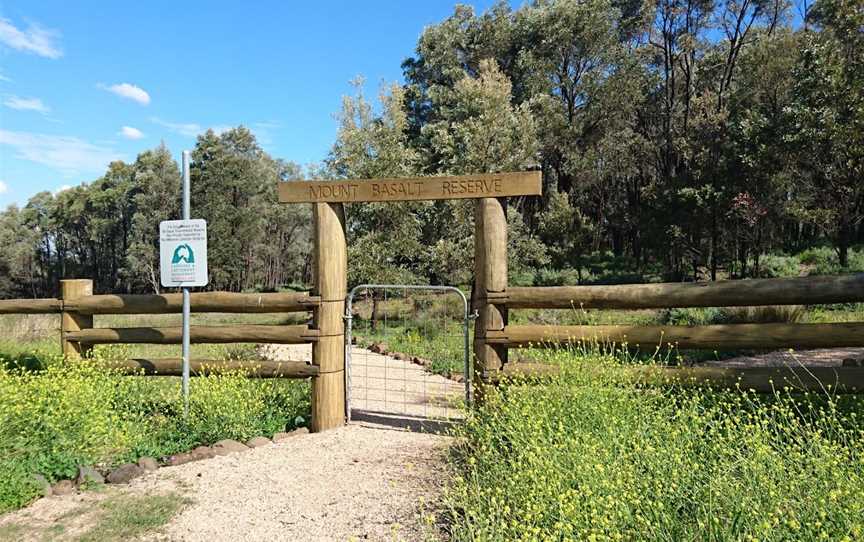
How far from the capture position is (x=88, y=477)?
16.0 ft

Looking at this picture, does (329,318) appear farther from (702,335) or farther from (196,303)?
(702,335)

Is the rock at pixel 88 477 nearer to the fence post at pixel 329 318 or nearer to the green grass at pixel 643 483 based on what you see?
the fence post at pixel 329 318

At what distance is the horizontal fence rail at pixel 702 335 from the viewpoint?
5.11 meters

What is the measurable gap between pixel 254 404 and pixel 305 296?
50.9 inches

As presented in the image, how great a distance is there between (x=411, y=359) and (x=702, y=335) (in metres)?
7.28

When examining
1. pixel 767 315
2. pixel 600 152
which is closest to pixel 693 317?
pixel 767 315

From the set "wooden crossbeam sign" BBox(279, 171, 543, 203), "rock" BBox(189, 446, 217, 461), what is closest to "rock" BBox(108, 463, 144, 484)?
"rock" BBox(189, 446, 217, 461)

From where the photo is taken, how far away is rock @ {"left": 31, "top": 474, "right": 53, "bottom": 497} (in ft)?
15.2

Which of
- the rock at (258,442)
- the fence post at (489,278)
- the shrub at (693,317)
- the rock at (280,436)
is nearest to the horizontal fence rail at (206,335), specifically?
the rock at (280,436)

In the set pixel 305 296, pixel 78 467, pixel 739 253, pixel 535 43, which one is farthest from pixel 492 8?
pixel 78 467

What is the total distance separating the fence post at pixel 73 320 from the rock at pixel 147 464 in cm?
278

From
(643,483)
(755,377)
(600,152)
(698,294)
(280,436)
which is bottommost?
(280,436)

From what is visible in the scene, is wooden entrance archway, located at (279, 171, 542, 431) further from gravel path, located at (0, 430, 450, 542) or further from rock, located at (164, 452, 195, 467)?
rock, located at (164, 452, 195, 467)

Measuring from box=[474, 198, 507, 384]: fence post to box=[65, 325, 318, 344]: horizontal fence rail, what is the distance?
6.18ft
